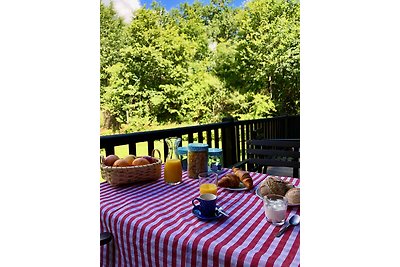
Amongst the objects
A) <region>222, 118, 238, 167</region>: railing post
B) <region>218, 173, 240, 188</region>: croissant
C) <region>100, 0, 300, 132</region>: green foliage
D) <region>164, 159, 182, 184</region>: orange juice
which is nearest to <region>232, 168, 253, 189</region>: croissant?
<region>218, 173, 240, 188</region>: croissant

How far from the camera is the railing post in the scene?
3613mm

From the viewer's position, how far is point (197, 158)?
1.51 metres

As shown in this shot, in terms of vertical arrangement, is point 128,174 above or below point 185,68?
below

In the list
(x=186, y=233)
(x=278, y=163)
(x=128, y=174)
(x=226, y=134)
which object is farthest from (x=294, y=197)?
(x=226, y=134)

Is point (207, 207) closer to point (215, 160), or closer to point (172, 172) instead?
point (172, 172)

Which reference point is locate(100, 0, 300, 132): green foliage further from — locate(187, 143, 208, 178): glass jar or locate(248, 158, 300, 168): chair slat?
locate(187, 143, 208, 178): glass jar

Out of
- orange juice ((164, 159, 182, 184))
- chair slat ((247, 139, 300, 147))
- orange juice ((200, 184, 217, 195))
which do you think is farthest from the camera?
chair slat ((247, 139, 300, 147))

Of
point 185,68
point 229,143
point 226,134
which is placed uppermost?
point 185,68

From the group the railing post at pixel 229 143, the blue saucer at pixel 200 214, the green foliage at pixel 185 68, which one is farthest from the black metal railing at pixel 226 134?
the green foliage at pixel 185 68

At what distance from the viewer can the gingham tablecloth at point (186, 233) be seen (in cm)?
75

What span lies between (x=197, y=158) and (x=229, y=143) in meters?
2.20
